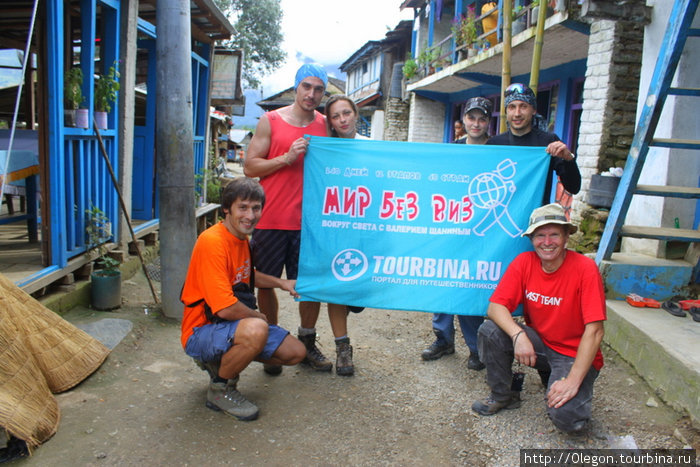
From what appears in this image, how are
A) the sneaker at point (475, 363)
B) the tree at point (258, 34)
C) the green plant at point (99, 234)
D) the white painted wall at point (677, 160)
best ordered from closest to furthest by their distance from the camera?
1. the sneaker at point (475, 363)
2. the white painted wall at point (677, 160)
3. the green plant at point (99, 234)
4. the tree at point (258, 34)

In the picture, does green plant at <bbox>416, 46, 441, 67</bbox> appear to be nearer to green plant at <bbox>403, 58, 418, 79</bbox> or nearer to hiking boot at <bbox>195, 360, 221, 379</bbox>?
green plant at <bbox>403, 58, 418, 79</bbox>

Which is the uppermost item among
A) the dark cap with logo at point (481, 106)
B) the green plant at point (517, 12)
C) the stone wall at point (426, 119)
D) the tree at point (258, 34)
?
the tree at point (258, 34)

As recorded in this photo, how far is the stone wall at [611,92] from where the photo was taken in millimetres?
5957

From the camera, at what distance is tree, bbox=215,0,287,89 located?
30.5m

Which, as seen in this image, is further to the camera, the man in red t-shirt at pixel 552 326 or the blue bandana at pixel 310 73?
the blue bandana at pixel 310 73

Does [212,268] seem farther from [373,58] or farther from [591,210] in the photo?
[373,58]

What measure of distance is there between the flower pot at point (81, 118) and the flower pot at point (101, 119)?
1.11 ft

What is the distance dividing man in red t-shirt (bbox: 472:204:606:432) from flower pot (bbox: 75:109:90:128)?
3829 millimetres

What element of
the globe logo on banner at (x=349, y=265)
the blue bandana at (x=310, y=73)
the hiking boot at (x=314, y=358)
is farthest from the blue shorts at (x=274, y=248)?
the blue bandana at (x=310, y=73)

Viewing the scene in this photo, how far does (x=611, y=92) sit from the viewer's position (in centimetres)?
599

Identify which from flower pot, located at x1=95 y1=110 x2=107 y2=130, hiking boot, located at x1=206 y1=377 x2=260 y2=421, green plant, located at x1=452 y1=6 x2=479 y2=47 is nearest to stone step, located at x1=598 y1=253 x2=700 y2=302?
hiking boot, located at x1=206 y1=377 x2=260 y2=421

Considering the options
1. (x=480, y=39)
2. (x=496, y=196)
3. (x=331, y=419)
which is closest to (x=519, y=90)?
(x=496, y=196)

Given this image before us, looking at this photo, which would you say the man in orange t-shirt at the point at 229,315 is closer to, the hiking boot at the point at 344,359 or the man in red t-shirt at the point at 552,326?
the hiking boot at the point at 344,359

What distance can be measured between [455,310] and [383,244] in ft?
2.06
